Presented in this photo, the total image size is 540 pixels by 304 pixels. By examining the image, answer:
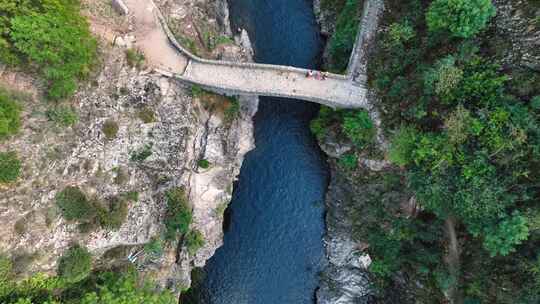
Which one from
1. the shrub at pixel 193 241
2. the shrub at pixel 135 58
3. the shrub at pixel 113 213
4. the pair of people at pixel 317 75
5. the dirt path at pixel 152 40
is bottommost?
the shrub at pixel 193 241

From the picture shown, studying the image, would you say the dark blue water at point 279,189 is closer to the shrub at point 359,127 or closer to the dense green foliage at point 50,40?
the shrub at point 359,127

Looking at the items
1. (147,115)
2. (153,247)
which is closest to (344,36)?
(147,115)

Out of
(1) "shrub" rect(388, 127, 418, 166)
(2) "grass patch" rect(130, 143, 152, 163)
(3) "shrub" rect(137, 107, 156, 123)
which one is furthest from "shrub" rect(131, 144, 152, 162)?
(1) "shrub" rect(388, 127, 418, 166)

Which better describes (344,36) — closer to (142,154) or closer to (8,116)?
(142,154)

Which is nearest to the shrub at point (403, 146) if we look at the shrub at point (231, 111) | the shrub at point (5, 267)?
the shrub at point (231, 111)

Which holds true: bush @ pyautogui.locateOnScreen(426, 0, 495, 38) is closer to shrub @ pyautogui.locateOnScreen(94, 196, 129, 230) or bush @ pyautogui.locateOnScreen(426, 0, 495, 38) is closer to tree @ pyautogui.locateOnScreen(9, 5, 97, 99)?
tree @ pyautogui.locateOnScreen(9, 5, 97, 99)
